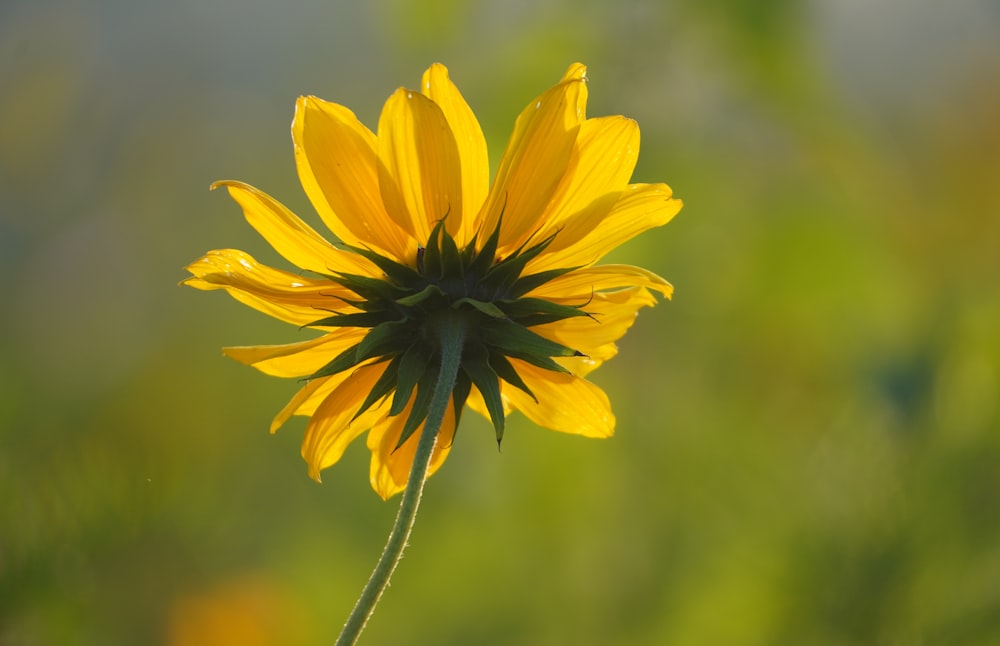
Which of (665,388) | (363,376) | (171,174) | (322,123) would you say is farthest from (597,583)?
(171,174)

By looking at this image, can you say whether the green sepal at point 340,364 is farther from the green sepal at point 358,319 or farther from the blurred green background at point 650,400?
the blurred green background at point 650,400

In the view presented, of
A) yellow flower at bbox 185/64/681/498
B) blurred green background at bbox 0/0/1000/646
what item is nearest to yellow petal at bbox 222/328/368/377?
yellow flower at bbox 185/64/681/498

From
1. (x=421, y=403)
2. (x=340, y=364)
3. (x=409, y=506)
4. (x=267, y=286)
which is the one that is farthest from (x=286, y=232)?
(x=409, y=506)

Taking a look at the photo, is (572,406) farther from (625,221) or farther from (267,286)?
(267,286)

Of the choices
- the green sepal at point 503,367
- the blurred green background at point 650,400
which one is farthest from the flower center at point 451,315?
the blurred green background at point 650,400

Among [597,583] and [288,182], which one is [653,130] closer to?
[597,583]
